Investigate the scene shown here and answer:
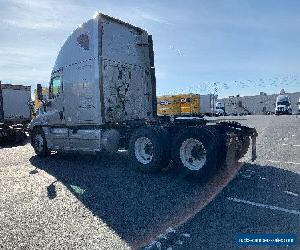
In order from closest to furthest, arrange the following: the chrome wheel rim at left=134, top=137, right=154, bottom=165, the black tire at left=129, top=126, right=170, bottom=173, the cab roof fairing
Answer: the black tire at left=129, top=126, right=170, bottom=173, the chrome wheel rim at left=134, top=137, right=154, bottom=165, the cab roof fairing

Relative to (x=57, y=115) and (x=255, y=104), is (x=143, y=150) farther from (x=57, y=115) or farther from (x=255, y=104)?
(x=255, y=104)

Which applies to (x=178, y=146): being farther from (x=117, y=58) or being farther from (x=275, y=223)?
(x=117, y=58)

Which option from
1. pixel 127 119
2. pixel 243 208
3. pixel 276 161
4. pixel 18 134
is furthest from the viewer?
pixel 18 134

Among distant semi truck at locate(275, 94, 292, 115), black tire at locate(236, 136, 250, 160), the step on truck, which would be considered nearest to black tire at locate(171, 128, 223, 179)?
the step on truck

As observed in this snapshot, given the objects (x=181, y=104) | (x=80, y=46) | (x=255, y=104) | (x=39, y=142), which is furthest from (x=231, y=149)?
(x=255, y=104)

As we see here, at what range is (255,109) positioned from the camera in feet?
212

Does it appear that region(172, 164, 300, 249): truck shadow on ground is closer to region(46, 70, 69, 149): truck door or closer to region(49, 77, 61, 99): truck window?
region(46, 70, 69, 149): truck door

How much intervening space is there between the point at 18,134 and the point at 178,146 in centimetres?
1293

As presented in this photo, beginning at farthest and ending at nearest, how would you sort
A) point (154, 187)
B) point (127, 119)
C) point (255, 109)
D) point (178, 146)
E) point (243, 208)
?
point (255, 109) → point (127, 119) → point (178, 146) → point (154, 187) → point (243, 208)

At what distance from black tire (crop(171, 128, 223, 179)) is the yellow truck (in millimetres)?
29410

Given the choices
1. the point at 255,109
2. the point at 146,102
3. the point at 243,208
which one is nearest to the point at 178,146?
the point at 243,208

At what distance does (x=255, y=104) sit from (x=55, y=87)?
196 feet

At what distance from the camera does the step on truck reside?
7.32 metres

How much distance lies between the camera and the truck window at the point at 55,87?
1062 cm
